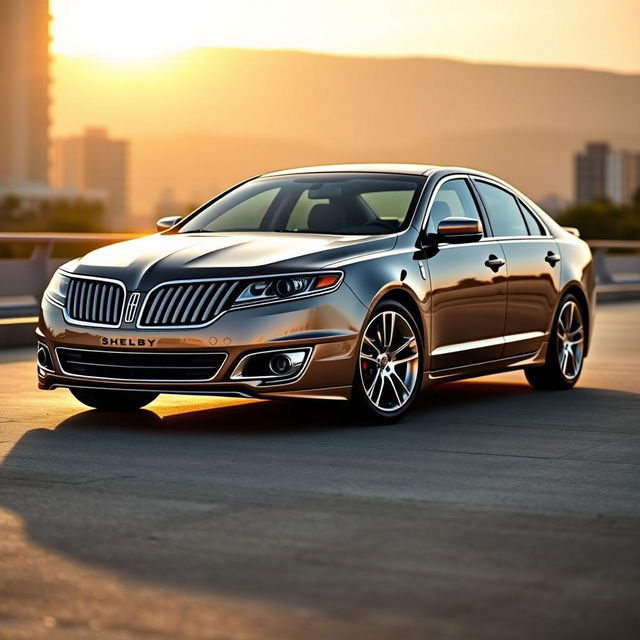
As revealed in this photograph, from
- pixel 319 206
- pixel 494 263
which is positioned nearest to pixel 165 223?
pixel 319 206

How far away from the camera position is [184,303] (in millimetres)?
8906

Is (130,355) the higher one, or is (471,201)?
(471,201)

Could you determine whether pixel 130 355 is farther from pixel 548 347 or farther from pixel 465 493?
pixel 548 347

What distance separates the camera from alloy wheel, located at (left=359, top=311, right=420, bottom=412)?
369 inches

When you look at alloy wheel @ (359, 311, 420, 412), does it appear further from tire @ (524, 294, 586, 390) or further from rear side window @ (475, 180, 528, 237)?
tire @ (524, 294, 586, 390)

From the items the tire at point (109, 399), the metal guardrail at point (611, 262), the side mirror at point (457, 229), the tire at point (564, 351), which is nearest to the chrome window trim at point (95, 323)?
the tire at point (109, 399)

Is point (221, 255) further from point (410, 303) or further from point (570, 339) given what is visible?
point (570, 339)

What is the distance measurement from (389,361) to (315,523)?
349 centimetres

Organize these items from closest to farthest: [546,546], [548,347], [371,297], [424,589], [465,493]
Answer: [424,589] < [546,546] < [465,493] < [371,297] < [548,347]

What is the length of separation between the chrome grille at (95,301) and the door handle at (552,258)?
147 inches

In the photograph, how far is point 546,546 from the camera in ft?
18.8

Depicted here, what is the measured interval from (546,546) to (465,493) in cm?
123

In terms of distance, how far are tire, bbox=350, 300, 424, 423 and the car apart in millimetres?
12

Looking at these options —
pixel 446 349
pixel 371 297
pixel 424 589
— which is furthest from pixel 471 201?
pixel 424 589
